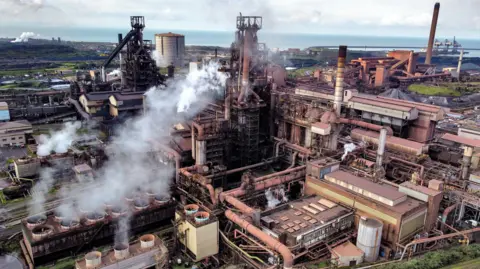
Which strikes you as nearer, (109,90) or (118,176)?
(118,176)

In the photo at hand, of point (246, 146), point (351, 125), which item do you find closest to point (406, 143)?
point (351, 125)

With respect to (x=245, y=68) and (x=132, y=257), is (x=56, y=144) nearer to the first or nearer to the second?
(x=245, y=68)

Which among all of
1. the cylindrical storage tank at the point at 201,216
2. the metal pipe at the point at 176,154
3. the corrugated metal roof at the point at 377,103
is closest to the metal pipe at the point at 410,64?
the corrugated metal roof at the point at 377,103

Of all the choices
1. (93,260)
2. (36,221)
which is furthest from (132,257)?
(36,221)

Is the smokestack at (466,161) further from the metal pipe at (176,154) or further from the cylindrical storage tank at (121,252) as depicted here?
the cylindrical storage tank at (121,252)

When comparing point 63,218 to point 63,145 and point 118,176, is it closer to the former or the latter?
point 118,176

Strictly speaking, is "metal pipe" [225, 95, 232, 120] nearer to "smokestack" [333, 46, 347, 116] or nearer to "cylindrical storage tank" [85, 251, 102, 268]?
"smokestack" [333, 46, 347, 116]

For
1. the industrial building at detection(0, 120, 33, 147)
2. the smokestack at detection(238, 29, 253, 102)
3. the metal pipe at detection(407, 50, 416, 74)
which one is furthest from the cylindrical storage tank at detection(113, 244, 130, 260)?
the metal pipe at detection(407, 50, 416, 74)
